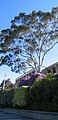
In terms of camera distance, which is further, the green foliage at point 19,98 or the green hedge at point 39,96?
the green foliage at point 19,98

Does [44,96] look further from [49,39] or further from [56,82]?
[49,39]

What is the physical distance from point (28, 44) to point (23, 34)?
1.48m

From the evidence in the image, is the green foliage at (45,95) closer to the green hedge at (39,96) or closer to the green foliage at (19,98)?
the green hedge at (39,96)

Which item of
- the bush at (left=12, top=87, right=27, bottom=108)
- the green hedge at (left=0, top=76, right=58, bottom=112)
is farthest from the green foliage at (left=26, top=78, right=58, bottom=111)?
the bush at (left=12, top=87, right=27, bottom=108)

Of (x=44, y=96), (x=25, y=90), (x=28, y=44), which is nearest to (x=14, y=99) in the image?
(x=25, y=90)

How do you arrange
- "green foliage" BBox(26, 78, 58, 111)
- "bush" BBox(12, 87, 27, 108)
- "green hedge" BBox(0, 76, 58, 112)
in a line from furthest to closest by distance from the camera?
"bush" BBox(12, 87, 27, 108) → "green hedge" BBox(0, 76, 58, 112) → "green foliage" BBox(26, 78, 58, 111)

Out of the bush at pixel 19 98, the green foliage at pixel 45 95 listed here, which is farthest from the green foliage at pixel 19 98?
the green foliage at pixel 45 95

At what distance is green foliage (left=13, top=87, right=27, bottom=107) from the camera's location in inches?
716

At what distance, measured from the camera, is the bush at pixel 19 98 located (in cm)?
1817

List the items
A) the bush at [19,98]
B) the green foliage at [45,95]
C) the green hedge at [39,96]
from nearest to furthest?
the green foliage at [45,95]
the green hedge at [39,96]
the bush at [19,98]

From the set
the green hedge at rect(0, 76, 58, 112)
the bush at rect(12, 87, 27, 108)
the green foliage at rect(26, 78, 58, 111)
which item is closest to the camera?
the green foliage at rect(26, 78, 58, 111)

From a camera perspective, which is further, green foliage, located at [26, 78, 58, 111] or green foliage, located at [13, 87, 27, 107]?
green foliage, located at [13, 87, 27, 107]

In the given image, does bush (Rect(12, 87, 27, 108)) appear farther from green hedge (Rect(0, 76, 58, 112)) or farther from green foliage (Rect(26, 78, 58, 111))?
green foliage (Rect(26, 78, 58, 111))

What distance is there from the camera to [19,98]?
742 inches
